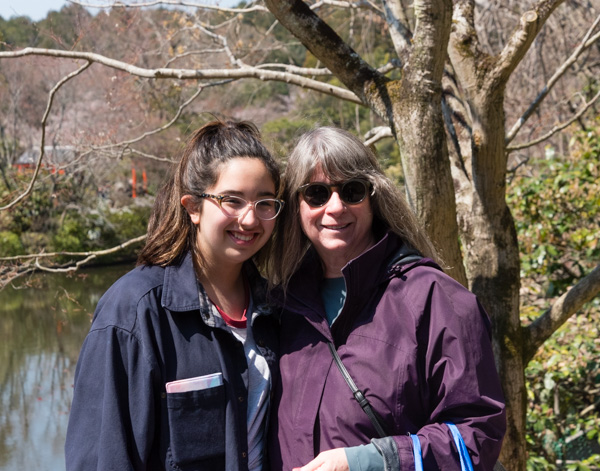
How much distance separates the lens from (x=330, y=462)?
1553mm

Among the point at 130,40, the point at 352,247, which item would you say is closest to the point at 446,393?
the point at 352,247

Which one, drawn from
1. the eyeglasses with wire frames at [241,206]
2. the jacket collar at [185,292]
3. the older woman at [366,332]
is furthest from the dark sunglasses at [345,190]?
the jacket collar at [185,292]

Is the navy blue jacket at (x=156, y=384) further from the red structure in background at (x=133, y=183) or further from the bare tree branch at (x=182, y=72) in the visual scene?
the red structure in background at (x=133, y=183)

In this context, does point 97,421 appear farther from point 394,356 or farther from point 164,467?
point 394,356

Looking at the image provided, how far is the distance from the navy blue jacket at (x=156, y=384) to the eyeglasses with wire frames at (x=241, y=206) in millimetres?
172

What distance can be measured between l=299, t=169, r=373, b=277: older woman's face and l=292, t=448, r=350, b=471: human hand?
0.55 meters

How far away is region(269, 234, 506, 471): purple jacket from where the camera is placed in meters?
1.55

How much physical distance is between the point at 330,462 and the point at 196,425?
35 centimetres

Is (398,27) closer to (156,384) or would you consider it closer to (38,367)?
(156,384)

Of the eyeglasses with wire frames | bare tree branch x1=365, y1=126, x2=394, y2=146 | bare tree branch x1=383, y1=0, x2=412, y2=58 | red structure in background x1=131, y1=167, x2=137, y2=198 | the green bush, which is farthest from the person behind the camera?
red structure in background x1=131, y1=167, x2=137, y2=198

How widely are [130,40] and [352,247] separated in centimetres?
738

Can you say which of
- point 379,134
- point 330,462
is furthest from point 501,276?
point 330,462

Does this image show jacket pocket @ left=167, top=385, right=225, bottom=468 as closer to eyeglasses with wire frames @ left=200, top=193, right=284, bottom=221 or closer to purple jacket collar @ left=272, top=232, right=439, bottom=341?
purple jacket collar @ left=272, top=232, right=439, bottom=341

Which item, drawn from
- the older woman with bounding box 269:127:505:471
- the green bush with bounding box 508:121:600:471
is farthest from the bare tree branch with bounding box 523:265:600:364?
the older woman with bounding box 269:127:505:471
